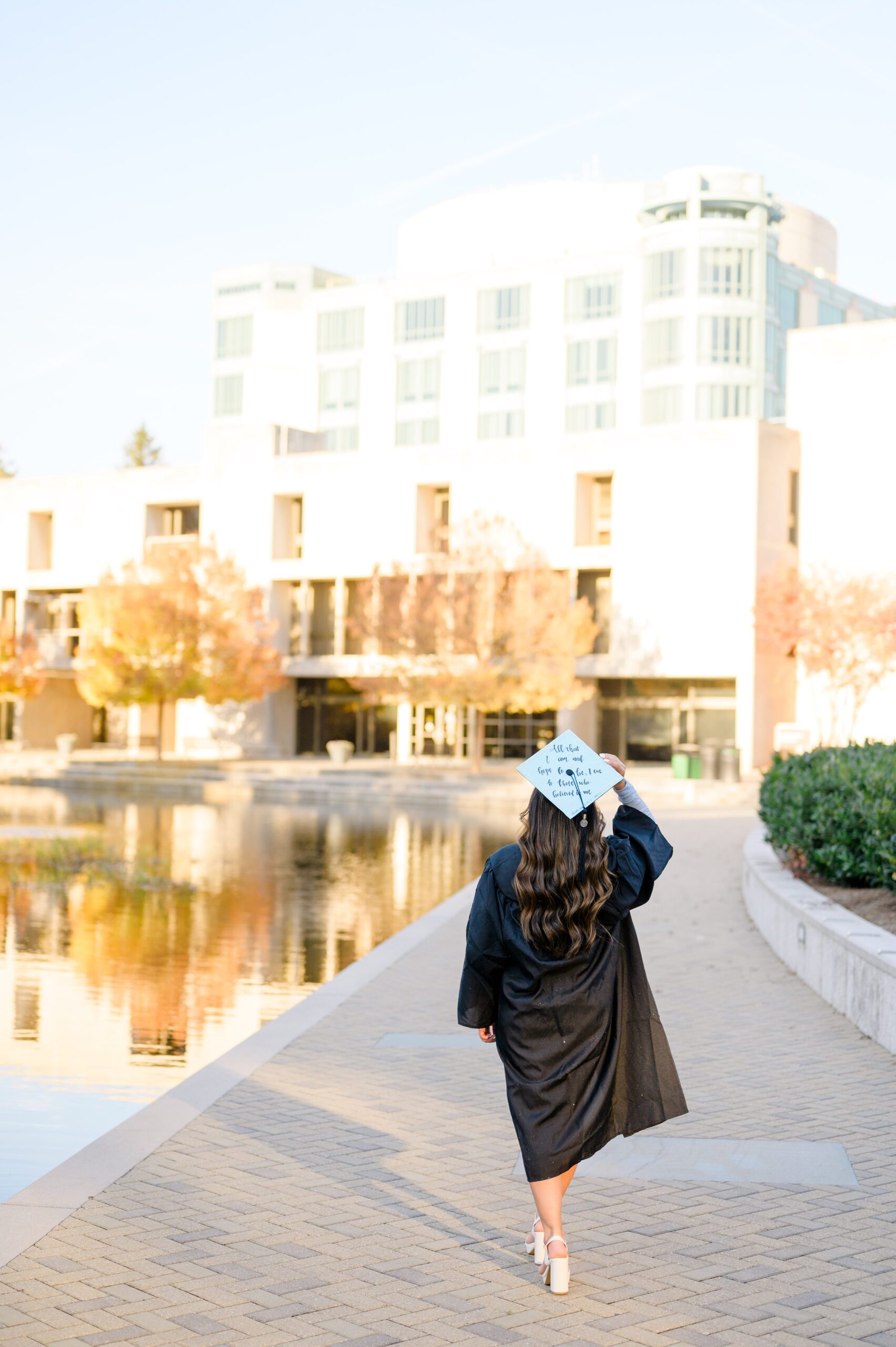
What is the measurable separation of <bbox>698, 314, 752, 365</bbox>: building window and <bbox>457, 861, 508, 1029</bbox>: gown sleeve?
7074 centimetres

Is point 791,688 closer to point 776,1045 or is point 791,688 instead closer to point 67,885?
point 67,885

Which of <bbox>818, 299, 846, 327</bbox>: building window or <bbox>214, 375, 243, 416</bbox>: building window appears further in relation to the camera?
<bbox>214, 375, 243, 416</bbox>: building window

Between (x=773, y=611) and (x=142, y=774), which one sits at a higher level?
(x=773, y=611)

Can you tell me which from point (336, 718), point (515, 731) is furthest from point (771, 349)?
point (336, 718)

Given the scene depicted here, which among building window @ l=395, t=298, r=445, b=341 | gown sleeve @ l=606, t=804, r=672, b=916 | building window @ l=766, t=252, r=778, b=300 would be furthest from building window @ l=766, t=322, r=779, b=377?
gown sleeve @ l=606, t=804, r=672, b=916

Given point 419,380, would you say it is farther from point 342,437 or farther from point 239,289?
Answer: point 239,289

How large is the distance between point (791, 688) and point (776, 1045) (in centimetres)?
3781

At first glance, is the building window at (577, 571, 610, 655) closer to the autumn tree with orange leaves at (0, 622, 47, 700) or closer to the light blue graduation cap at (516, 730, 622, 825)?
the autumn tree with orange leaves at (0, 622, 47, 700)

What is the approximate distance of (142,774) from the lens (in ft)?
136

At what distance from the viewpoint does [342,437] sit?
81188 mm

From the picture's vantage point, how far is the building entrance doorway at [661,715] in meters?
45.4

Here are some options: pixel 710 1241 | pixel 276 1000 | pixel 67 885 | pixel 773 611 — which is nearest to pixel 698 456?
pixel 773 611

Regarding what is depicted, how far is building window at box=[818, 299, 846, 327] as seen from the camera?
78.8 metres

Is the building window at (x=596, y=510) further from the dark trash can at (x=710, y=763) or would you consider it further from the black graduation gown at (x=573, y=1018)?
the black graduation gown at (x=573, y=1018)
